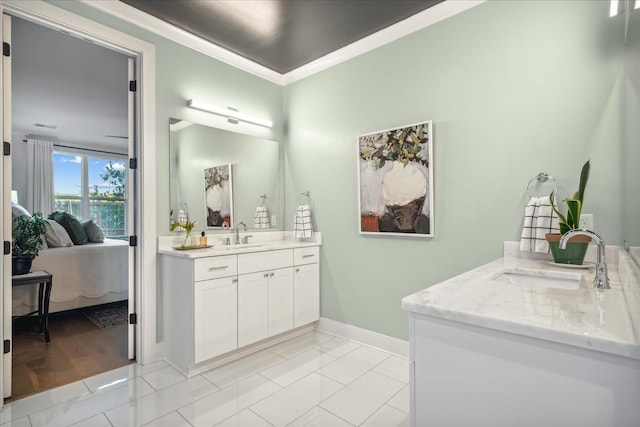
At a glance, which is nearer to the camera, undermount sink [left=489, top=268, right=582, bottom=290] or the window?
undermount sink [left=489, top=268, right=582, bottom=290]

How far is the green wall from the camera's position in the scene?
1.76 m

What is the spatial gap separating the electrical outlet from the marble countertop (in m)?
0.47

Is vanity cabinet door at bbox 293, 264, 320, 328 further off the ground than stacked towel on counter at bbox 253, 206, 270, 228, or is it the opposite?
stacked towel on counter at bbox 253, 206, 270, 228

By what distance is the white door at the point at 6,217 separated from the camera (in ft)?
6.25

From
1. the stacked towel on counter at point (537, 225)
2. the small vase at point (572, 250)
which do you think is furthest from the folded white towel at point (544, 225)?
the small vase at point (572, 250)

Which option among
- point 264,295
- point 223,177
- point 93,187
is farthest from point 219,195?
point 93,187

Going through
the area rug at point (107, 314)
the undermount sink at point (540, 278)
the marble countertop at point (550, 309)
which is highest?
the marble countertop at point (550, 309)

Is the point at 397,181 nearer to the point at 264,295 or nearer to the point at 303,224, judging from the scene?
the point at 303,224

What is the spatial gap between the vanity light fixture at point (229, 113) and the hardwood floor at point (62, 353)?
217cm

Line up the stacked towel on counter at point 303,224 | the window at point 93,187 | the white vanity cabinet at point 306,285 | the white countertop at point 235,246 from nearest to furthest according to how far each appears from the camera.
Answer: the white countertop at point 235,246 < the white vanity cabinet at point 306,285 < the stacked towel on counter at point 303,224 < the window at point 93,187

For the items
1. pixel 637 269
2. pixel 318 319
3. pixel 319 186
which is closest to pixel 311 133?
pixel 319 186

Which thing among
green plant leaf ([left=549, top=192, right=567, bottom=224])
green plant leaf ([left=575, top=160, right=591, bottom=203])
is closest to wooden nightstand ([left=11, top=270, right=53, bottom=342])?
green plant leaf ([left=549, top=192, right=567, bottom=224])

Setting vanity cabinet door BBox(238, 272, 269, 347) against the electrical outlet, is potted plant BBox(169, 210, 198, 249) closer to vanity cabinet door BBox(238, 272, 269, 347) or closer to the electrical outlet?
vanity cabinet door BBox(238, 272, 269, 347)

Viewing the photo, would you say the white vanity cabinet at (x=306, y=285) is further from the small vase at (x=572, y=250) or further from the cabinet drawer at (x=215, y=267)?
the small vase at (x=572, y=250)
